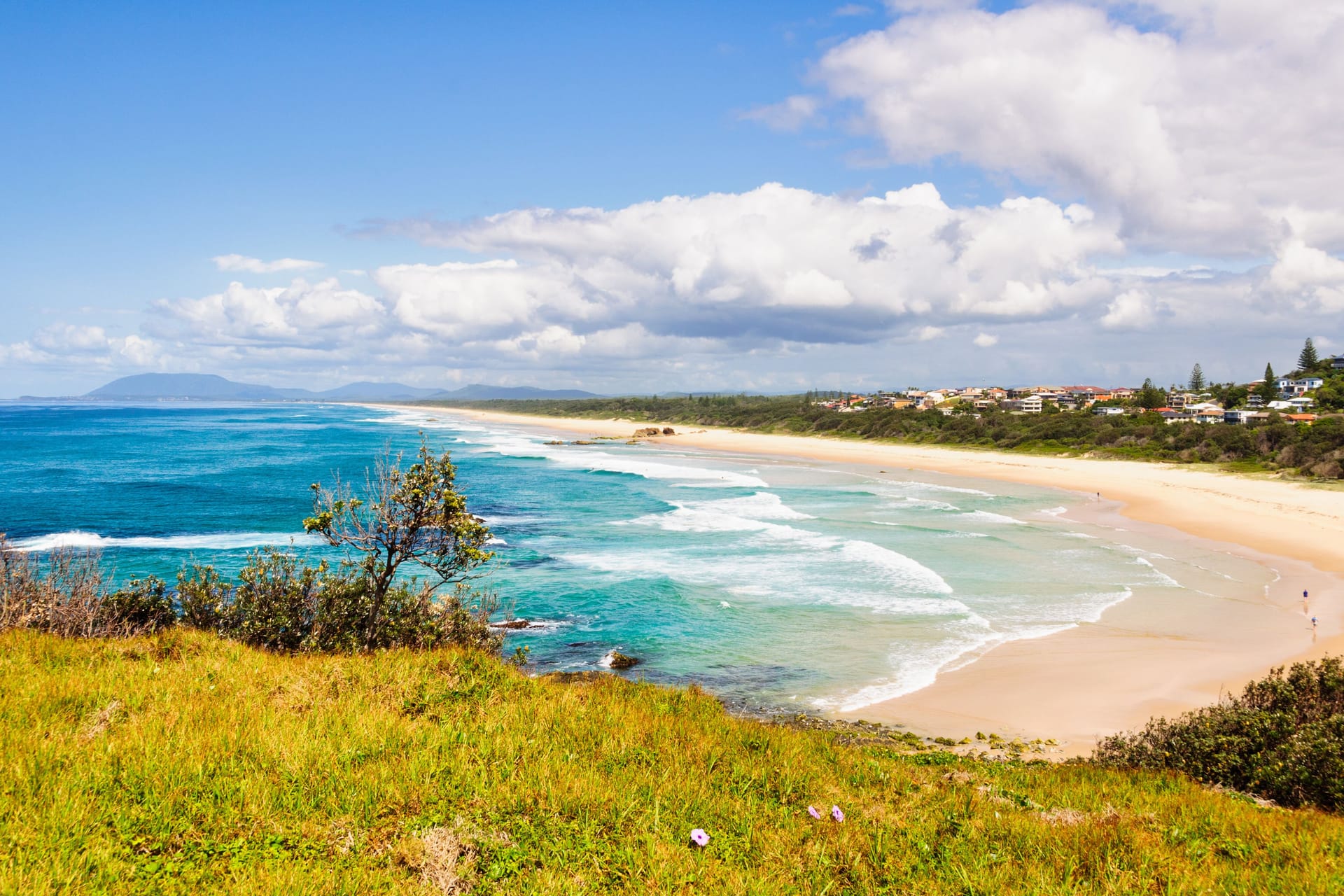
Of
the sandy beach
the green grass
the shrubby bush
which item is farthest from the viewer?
the sandy beach

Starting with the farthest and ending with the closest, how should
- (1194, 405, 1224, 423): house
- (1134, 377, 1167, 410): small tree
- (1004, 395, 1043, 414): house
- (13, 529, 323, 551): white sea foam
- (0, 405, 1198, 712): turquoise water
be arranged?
(1004, 395, 1043, 414): house
(1134, 377, 1167, 410): small tree
(1194, 405, 1224, 423): house
(13, 529, 323, 551): white sea foam
(0, 405, 1198, 712): turquoise water

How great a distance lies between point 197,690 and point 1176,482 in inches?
2261

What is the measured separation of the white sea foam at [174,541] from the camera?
26.6m

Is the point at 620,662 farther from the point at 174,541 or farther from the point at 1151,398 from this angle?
the point at 1151,398

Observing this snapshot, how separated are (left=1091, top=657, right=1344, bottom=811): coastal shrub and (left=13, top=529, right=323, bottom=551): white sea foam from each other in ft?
86.0

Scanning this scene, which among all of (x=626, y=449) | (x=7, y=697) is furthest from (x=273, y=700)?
(x=626, y=449)

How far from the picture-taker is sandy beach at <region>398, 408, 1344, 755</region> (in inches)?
538

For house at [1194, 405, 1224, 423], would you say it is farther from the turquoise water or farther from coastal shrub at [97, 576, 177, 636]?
coastal shrub at [97, 576, 177, 636]

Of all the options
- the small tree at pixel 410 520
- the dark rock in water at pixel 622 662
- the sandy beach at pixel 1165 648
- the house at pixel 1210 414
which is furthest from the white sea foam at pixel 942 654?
the house at pixel 1210 414

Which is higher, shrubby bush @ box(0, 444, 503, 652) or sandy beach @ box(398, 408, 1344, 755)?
shrubby bush @ box(0, 444, 503, 652)

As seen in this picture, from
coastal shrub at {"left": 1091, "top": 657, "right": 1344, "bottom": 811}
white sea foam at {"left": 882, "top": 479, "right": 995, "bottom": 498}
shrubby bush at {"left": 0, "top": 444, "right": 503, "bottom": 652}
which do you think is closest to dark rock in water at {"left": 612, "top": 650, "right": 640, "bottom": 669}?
shrubby bush at {"left": 0, "top": 444, "right": 503, "bottom": 652}

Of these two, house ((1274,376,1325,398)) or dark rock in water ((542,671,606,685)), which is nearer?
dark rock in water ((542,671,606,685))

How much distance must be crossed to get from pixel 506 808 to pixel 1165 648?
716 inches

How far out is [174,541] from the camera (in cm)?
2831
